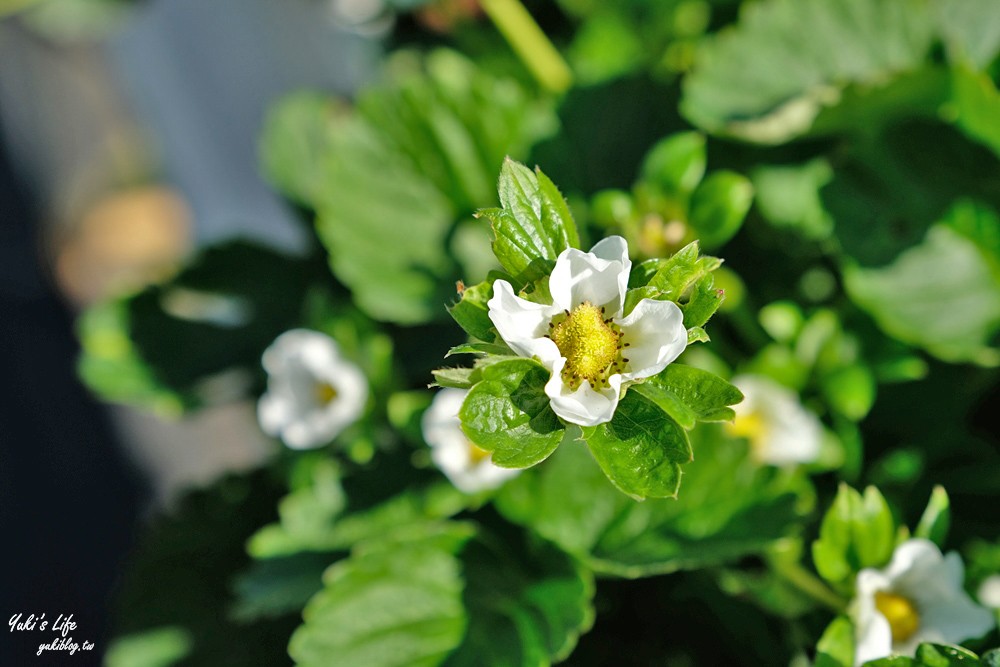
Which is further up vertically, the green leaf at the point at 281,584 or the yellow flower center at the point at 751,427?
the green leaf at the point at 281,584

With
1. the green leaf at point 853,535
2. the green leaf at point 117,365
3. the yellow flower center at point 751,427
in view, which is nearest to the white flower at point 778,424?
the yellow flower center at point 751,427

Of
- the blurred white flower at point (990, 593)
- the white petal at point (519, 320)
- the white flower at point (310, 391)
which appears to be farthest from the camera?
the white flower at point (310, 391)

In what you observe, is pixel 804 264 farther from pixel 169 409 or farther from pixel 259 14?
→ pixel 259 14

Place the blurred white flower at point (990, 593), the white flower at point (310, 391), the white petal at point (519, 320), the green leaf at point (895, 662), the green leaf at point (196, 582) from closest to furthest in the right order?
the white petal at point (519, 320) → the green leaf at point (895, 662) → the blurred white flower at point (990, 593) → the white flower at point (310, 391) → the green leaf at point (196, 582)

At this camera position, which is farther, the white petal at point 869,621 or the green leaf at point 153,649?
the green leaf at point 153,649

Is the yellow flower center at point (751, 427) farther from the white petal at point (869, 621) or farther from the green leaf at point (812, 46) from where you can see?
the green leaf at point (812, 46)

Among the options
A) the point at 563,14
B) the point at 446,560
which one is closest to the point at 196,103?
the point at 563,14
